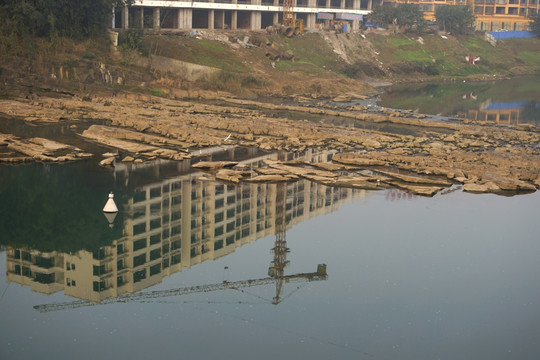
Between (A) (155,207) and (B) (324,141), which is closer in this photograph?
(A) (155,207)

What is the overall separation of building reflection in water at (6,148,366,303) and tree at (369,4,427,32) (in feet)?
325

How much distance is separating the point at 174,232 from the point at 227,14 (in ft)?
306

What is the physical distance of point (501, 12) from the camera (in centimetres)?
17512

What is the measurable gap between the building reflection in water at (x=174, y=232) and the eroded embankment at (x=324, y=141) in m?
2.23

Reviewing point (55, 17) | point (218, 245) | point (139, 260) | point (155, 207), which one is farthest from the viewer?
point (55, 17)

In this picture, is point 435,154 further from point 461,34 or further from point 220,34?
point 461,34

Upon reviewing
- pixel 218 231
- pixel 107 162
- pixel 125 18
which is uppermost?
pixel 125 18

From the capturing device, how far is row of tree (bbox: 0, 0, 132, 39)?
75625 millimetres

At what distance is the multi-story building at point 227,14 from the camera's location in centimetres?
10162

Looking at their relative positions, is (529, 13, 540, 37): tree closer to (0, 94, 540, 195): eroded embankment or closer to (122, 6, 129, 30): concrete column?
(122, 6, 129, 30): concrete column

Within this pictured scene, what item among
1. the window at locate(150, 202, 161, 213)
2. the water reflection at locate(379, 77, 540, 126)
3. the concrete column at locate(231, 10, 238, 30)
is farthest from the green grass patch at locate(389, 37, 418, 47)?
the window at locate(150, 202, 161, 213)

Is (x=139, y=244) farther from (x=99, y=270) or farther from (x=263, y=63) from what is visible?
(x=263, y=63)

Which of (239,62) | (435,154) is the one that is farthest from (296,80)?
(435,154)

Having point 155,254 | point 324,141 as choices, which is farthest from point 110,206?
point 324,141
